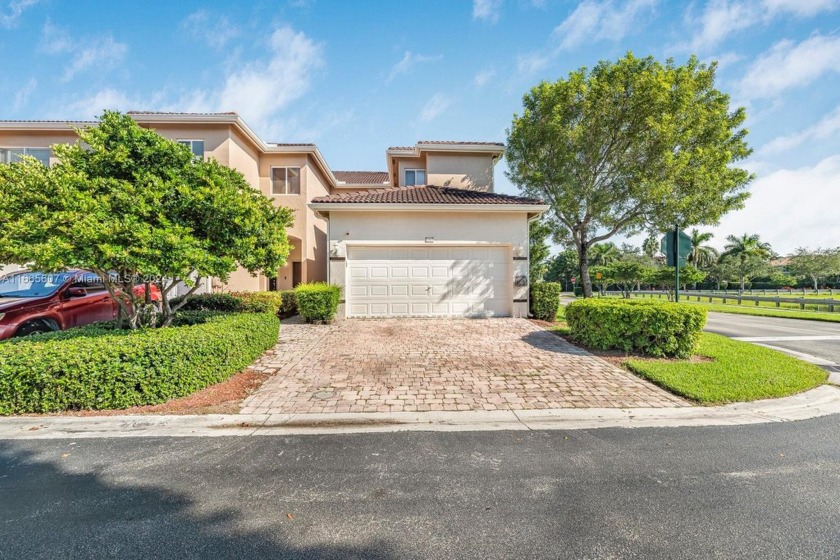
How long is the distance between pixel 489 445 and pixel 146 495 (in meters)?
3.10

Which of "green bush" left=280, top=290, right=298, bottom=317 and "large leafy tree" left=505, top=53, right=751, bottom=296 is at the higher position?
"large leafy tree" left=505, top=53, right=751, bottom=296

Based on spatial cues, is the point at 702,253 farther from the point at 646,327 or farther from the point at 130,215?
the point at 130,215

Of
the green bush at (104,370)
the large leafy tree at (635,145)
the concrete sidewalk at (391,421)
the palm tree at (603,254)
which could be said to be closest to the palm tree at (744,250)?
the palm tree at (603,254)

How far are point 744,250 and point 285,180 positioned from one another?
53127 millimetres

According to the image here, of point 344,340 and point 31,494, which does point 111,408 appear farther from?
point 344,340

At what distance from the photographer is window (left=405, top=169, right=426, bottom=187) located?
51.9ft

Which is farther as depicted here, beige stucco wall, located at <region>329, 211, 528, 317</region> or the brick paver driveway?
beige stucco wall, located at <region>329, 211, 528, 317</region>

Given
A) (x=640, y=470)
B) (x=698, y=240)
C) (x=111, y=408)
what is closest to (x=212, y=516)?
(x=111, y=408)

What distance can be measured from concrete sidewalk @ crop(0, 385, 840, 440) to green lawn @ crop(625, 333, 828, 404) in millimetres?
319

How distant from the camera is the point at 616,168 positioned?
1406 cm

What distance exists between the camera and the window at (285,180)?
15.1 metres

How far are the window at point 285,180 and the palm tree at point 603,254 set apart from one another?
49510mm

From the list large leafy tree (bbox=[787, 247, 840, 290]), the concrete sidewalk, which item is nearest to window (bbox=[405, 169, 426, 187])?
the concrete sidewalk

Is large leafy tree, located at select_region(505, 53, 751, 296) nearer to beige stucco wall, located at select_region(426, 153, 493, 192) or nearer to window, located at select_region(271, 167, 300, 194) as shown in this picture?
beige stucco wall, located at select_region(426, 153, 493, 192)
